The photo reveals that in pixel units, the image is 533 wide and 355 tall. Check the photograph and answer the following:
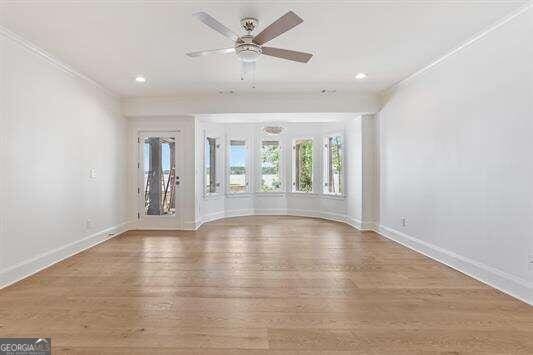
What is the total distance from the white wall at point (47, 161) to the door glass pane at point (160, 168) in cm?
85

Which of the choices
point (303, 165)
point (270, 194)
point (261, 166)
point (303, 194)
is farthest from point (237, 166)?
point (303, 194)

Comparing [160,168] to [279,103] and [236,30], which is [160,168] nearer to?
[279,103]

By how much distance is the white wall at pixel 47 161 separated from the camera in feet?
10.4

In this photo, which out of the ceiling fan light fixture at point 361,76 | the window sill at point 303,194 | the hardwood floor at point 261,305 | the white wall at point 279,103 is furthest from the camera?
the window sill at point 303,194

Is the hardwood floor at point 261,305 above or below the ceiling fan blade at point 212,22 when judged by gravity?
below

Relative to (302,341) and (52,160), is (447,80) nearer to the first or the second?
(302,341)

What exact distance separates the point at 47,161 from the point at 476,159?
5226 millimetres

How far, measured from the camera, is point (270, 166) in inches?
338

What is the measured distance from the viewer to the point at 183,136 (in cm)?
609

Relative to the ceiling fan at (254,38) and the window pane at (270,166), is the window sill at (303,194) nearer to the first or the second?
the window pane at (270,166)

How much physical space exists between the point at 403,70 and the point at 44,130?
16.5ft

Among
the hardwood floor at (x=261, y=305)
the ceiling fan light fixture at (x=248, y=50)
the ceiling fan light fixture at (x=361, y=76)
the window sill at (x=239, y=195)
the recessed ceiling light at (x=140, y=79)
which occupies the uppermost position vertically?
the recessed ceiling light at (x=140, y=79)

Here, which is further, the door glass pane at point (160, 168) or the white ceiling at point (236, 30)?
the door glass pane at point (160, 168)

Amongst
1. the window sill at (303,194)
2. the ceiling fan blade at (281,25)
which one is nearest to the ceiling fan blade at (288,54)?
the ceiling fan blade at (281,25)
